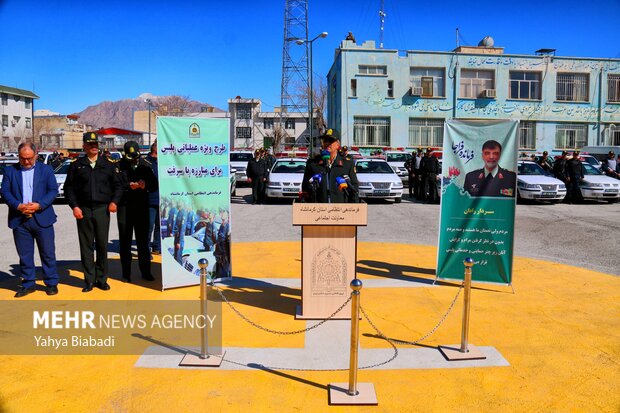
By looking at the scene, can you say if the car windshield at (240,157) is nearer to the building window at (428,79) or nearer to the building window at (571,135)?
the building window at (428,79)

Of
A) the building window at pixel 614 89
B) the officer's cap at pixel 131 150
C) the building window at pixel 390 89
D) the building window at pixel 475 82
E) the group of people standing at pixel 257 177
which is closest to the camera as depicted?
the officer's cap at pixel 131 150

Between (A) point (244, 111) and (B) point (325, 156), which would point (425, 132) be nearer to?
(B) point (325, 156)

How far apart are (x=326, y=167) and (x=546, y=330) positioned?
3104 mm

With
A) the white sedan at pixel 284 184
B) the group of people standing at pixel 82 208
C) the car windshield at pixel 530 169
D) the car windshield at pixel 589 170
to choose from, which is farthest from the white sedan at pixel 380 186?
the group of people standing at pixel 82 208

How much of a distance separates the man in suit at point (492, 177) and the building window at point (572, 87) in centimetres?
3272

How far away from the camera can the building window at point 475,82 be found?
35.3 m

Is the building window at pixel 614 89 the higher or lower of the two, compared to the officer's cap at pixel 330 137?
higher

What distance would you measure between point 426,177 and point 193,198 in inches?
517

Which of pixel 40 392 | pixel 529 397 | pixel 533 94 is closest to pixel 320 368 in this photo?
pixel 529 397

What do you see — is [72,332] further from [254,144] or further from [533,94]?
[254,144]

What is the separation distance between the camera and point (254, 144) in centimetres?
7306

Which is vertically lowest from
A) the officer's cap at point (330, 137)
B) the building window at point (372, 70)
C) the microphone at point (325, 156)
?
the microphone at point (325, 156)

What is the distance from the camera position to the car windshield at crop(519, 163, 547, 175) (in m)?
19.8

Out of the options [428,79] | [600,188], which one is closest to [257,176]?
[600,188]
